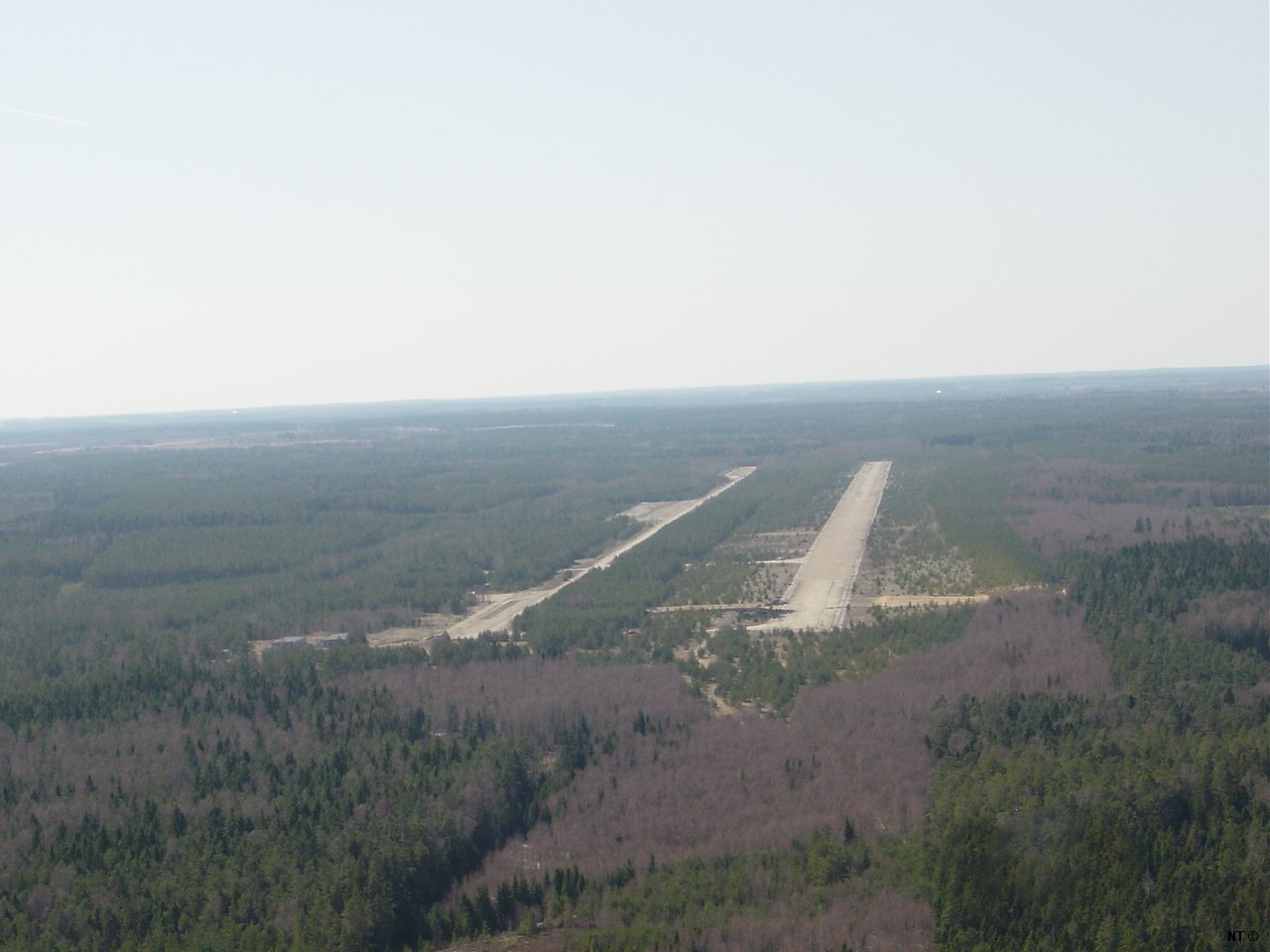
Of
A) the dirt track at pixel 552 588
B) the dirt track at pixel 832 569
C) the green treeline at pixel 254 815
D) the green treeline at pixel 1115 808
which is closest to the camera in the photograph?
the green treeline at pixel 1115 808

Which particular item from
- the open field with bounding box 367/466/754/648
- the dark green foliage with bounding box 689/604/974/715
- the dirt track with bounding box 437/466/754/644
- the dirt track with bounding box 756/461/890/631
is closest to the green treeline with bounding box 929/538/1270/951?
the dark green foliage with bounding box 689/604/974/715

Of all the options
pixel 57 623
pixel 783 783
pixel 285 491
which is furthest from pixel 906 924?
pixel 285 491

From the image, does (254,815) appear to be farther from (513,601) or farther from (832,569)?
(832,569)

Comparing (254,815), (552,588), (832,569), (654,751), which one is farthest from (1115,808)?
(552,588)

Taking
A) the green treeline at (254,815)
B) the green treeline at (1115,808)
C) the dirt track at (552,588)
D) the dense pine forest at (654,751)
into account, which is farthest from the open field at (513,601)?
the green treeline at (1115,808)

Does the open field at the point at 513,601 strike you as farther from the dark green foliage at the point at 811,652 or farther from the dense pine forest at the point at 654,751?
the dark green foliage at the point at 811,652

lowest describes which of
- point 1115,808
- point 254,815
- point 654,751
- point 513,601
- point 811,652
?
point 513,601

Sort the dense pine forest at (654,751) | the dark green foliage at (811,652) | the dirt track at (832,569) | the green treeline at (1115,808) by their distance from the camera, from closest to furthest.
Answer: the green treeline at (1115,808)
the dense pine forest at (654,751)
the dark green foliage at (811,652)
the dirt track at (832,569)
